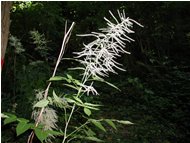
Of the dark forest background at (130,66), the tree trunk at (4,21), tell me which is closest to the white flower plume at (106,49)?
the tree trunk at (4,21)

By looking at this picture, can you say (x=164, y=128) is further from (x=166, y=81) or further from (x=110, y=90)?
(x=166, y=81)

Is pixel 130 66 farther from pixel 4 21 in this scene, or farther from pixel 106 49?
pixel 106 49

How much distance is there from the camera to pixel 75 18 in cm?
998

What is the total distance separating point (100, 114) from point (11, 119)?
5723 millimetres

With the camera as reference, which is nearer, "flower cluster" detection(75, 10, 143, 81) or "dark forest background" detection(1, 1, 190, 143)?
"flower cluster" detection(75, 10, 143, 81)

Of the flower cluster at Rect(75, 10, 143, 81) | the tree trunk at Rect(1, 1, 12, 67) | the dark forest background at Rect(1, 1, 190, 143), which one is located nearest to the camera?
the flower cluster at Rect(75, 10, 143, 81)

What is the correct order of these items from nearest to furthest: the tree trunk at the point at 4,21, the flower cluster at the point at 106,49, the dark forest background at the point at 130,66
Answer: the flower cluster at the point at 106,49 < the tree trunk at the point at 4,21 < the dark forest background at the point at 130,66

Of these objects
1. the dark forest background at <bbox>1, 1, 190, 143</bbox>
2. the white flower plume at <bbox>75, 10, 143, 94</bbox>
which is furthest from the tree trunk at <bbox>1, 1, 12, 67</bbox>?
the dark forest background at <bbox>1, 1, 190, 143</bbox>

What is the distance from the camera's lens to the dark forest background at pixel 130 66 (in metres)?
5.90

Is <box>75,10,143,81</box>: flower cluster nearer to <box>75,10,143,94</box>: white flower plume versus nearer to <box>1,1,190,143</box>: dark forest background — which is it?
<box>75,10,143,94</box>: white flower plume

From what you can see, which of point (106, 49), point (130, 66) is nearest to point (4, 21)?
point (106, 49)

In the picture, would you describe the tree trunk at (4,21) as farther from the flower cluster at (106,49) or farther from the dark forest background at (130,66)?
the dark forest background at (130,66)

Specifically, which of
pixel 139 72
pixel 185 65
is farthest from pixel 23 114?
pixel 185 65

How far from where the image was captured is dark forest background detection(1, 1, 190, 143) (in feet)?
19.4
